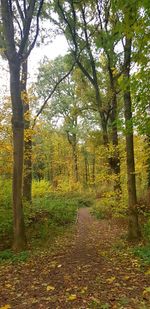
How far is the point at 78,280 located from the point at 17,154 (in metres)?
4.15

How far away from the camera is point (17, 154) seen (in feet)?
27.5

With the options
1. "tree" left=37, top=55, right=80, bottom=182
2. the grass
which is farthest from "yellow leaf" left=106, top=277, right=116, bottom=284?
"tree" left=37, top=55, right=80, bottom=182

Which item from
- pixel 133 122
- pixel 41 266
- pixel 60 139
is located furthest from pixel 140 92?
pixel 60 139

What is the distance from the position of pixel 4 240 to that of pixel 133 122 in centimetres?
566

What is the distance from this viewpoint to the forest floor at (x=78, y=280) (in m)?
4.50

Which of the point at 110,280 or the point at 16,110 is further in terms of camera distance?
the point at 16,110

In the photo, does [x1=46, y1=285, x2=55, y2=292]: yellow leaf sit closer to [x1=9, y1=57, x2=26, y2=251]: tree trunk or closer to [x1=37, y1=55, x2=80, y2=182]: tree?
[x1=9, y1=57, x2=26, y2=251]: tree trunk

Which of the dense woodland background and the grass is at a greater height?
the dense woodland background

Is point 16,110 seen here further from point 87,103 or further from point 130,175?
point 87,103

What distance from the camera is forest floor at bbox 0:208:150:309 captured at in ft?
14.8

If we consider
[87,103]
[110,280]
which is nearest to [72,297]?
[110,280]

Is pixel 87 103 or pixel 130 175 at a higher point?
pixel 87 103

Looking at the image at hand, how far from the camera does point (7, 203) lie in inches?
447

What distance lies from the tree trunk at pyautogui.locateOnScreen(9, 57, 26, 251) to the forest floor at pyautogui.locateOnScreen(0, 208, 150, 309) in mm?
818
